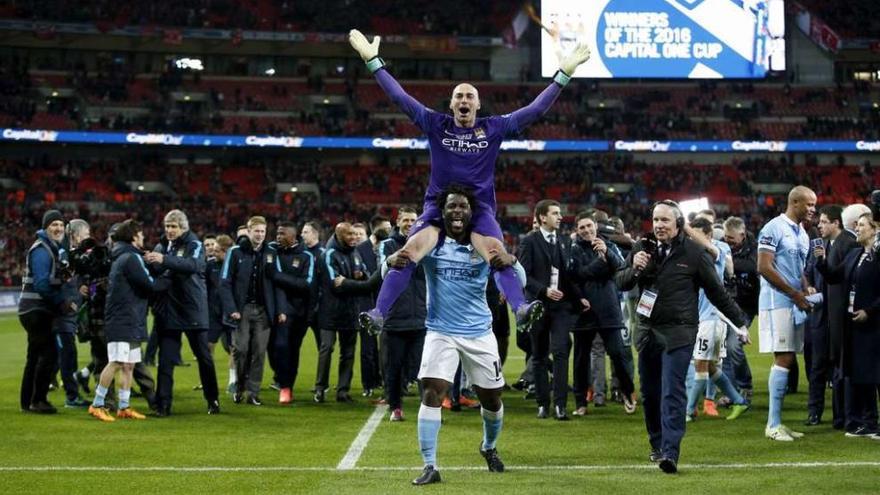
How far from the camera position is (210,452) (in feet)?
30.7

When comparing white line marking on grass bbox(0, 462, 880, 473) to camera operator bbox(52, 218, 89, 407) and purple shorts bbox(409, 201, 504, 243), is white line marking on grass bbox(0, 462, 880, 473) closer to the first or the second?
purple shorts bbox(409, 201, 504, 243)

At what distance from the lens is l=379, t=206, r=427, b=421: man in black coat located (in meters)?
11.4

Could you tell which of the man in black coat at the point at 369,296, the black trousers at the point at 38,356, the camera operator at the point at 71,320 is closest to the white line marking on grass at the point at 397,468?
the black trousers at the point at 38,356

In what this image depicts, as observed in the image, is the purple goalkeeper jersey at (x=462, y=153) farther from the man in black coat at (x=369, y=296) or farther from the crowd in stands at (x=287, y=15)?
the crowd in stands at (x=287, y=15)

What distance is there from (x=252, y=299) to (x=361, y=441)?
359cm

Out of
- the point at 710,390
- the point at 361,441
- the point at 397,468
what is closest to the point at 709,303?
the point at 710,390

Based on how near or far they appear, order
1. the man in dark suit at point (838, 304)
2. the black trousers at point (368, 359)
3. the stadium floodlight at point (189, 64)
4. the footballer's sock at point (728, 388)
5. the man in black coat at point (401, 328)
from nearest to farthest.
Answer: the man in dark suit at point (838, 304), the man in black coat at point (401, 328), the footballer's sock at point (728, 388), the black trousers at point (368, 359), the stadium floodlight at point (189, 64)

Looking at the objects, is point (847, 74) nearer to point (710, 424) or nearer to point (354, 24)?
point (354, 24)

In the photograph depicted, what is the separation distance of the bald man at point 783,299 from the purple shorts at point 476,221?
9.39 ft

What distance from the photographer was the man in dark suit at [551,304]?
443 inches

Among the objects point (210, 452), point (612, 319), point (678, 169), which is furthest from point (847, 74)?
point (210, 452)

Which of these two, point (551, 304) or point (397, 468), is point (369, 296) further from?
point (397, 468)

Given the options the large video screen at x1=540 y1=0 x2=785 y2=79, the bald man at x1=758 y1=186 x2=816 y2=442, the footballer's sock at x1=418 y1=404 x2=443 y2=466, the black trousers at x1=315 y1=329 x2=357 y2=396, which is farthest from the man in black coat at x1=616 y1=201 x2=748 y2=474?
the large video screen at x1=540 y1=0 x2=785 y2=79

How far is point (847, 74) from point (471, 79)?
2147cm
